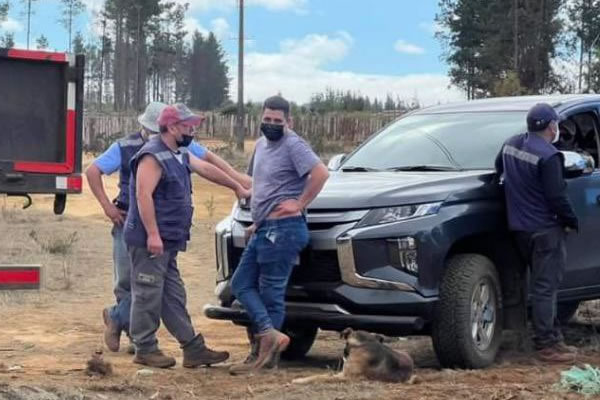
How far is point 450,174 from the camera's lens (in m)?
7.24

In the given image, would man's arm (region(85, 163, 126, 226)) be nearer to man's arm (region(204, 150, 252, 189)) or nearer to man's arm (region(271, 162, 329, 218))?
man's arm (region(204, 150, 252, 189))

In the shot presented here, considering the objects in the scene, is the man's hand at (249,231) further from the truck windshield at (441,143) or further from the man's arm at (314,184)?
the truck windshield at (441,143)

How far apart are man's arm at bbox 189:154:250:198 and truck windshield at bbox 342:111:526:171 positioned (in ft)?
3.41

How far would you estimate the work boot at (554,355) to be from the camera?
24.0 feet

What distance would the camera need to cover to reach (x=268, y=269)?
6.80 meters

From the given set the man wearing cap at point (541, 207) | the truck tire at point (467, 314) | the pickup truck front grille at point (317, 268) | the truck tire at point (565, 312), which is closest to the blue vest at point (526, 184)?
the man wearing cap at point (541, 207)

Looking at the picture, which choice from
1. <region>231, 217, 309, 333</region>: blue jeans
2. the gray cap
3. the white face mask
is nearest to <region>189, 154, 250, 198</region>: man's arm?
the gray cap

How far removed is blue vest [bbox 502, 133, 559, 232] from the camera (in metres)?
7.23

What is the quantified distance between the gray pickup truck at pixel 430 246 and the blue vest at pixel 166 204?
0.40 metres

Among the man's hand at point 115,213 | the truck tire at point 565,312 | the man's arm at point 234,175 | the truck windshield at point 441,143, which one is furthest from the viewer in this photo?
the truck tire at point 565,312

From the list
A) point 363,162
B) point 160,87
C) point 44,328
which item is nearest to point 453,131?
point 363,162

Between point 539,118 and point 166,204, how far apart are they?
8.62ft

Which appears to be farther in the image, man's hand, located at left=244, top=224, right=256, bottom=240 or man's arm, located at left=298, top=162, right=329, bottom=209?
man's hand, located at left=244, top=224, right=256, bottom=240

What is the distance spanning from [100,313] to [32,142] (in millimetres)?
5031
